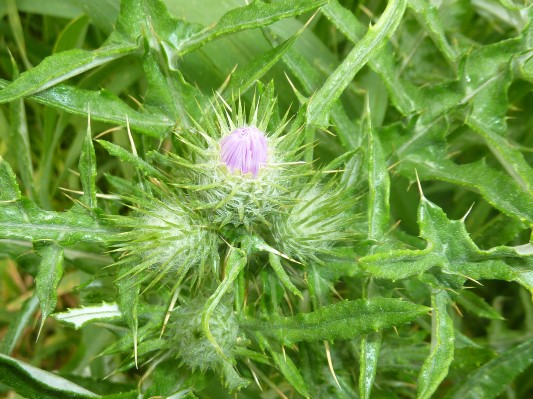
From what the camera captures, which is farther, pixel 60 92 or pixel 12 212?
pixel 60 92

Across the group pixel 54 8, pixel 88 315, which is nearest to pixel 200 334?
pixel 88 315

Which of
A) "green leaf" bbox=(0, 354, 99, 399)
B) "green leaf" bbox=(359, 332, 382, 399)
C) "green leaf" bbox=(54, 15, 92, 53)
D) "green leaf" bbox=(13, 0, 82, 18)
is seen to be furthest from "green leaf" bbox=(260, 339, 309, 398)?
"green leaf" bbox=(13, 0, 82, 18)

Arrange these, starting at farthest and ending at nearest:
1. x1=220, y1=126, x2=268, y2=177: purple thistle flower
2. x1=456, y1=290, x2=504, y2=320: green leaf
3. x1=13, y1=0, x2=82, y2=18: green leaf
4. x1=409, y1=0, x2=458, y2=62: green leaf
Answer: x1=13, y1=0, x2=82, y2=18: green leaf
x1=456, y1=290, x2=504, y2=320: green leaf
x1=409, y1=0, x2=458, y2=62: green leaf
x1=220, y1=126, x2=268, y2=177: purple thistle flower

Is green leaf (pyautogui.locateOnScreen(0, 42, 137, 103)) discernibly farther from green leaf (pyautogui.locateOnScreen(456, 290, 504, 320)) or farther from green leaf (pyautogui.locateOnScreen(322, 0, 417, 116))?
green leaf (pyautogui.locateOnScreen(456, 290, 504, 320))

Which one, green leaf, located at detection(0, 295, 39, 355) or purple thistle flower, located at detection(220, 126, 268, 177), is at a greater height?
purple thistle flower, located at detection(220, 126, 268, 177)

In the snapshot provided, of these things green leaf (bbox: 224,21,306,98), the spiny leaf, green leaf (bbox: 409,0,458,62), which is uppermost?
green leaf (bbox: 409,0,458,62)

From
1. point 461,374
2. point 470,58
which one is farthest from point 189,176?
point 461,374

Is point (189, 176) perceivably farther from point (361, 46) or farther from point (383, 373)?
point (383, 373)
